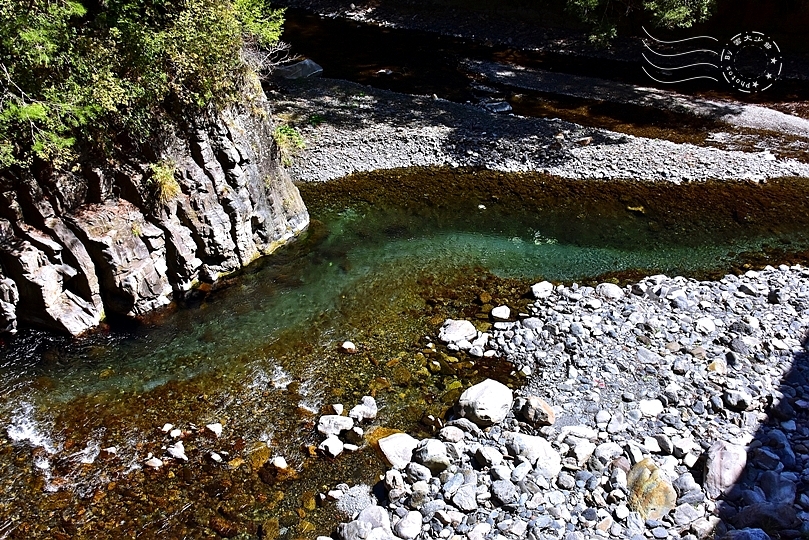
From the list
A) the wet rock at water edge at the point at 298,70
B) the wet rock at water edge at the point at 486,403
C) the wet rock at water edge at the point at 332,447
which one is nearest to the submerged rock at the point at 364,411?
the wet rock at water edge at the point at 332,447

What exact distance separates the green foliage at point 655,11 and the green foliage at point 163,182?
14698 mm

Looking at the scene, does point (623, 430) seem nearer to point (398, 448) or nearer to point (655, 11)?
point (398, 448)

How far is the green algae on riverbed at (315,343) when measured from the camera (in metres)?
7.48

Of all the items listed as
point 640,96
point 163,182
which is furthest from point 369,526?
point 640,96

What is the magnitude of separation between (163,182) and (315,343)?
4047 millimetres

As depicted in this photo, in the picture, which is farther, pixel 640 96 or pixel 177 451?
pixel 640 96

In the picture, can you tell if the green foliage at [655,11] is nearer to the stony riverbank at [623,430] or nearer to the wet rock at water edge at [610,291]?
the stony riverbank at [623,430]

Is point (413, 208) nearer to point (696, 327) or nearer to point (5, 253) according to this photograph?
point (696, 327)

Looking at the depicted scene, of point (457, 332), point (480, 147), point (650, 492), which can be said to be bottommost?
point (457, 332)

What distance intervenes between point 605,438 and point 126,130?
30.4 feet

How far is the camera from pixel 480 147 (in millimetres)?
17062

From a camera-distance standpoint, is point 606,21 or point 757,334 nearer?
point 757,334

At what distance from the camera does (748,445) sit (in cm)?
744

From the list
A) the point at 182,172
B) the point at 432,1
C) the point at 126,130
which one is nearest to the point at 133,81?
the point at 126,130
